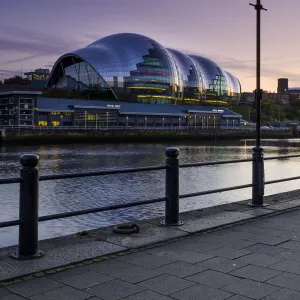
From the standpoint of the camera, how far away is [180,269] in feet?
17.6

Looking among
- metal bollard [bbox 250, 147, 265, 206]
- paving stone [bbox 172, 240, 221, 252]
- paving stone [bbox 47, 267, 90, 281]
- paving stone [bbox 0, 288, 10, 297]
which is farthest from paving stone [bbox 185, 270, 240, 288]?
metal bollard [bbox 250, 147, 265, 206]

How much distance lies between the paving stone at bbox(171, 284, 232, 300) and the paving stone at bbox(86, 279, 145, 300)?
43 cm

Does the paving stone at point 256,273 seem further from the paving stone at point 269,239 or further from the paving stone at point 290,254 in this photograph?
the paving stone at point 269,239

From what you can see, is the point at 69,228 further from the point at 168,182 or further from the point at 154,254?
the point at 154,254

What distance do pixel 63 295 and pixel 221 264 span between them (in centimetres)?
200

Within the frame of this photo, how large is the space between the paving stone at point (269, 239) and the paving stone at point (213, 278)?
167cm

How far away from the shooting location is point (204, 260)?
5746 mm

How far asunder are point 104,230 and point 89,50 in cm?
12537

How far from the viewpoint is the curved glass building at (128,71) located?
125 meters

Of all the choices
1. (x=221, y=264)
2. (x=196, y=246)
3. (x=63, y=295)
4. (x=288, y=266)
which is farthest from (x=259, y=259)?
(x=63, y=295)

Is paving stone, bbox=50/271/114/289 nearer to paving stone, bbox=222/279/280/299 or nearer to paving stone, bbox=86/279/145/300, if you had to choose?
paving stone, bbox=86/279/145/300

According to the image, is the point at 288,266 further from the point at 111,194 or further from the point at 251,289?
the point at 111,194

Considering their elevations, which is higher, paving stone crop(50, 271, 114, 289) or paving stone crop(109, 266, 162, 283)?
paving stone crop(109, 266, 162, 283)

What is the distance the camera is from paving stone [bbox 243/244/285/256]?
241 inches
